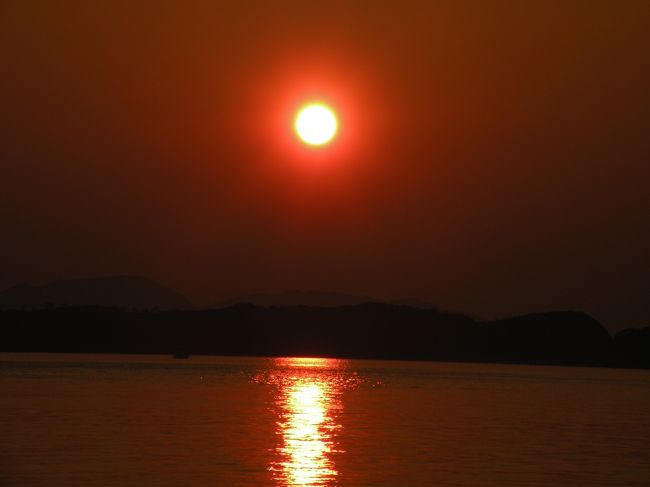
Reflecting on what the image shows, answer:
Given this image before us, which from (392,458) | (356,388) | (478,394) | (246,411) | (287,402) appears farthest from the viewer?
(356,388)

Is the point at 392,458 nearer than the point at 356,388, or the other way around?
the point at 392,458

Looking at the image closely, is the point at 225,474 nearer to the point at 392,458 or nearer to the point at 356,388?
the point at 392,458

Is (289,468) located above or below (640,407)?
below

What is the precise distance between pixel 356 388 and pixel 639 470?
305 ft

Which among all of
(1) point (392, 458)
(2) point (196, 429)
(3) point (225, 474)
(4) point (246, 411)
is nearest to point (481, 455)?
(1) point (392, 458)

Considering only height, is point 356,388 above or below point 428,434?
above

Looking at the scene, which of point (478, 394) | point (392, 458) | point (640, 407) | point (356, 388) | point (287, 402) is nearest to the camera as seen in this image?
point (392, 458)

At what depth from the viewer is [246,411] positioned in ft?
296

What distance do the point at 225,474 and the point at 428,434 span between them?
2556 cm

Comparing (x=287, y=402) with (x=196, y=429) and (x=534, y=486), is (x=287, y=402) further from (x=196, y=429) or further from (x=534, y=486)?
(x=534, y=486)

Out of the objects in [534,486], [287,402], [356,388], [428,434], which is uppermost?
[356,388]

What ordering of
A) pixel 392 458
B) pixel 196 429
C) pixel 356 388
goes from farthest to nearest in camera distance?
pixel 356 388 → pixel 196 429 → pixel 392 458

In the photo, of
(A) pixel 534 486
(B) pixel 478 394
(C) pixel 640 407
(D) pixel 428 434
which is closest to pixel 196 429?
(D) pixel 428 434

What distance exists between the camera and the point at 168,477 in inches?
1827
